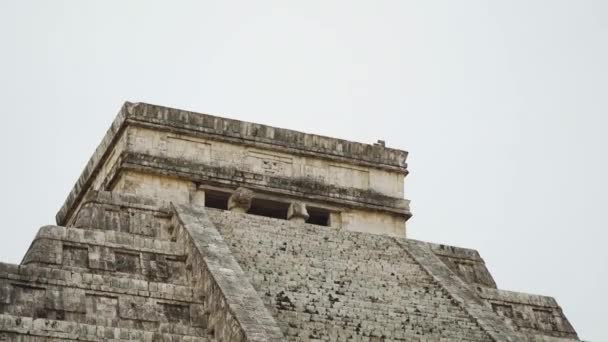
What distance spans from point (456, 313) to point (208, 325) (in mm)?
3824

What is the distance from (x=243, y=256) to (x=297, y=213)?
3.08m

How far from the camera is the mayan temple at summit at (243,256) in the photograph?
53.5 feet

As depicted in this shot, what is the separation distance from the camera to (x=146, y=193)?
20.9 m

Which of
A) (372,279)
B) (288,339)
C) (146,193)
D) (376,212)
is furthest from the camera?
(376,212)

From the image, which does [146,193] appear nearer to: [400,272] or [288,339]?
[400,272]

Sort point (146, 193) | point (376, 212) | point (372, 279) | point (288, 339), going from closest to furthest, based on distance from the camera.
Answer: point (288, 339)
point (372, 279)
point (146, 193)
point (376, 212)

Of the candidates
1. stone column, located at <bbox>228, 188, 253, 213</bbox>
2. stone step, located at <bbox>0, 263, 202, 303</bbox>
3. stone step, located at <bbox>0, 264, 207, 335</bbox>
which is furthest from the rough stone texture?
stone step, located at <bbox>0, 264, 207, 335</bbox>

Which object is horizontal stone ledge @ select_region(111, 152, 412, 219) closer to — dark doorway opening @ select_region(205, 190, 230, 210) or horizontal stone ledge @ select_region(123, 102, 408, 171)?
dark doorway opening @ select_region(205, 190, 230, 210)

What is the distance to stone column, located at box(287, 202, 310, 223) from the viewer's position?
21.7 meters

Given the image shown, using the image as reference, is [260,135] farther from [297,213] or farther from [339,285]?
[339,285]

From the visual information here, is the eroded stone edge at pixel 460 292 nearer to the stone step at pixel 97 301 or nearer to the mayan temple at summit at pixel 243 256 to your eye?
the mayan temple at summit at pixel 243 256

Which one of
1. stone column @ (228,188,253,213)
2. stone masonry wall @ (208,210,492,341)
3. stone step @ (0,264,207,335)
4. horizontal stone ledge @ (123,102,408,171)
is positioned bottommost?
stone step @ (0,264,207,335)

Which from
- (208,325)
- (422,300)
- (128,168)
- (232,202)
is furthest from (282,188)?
(208,325)

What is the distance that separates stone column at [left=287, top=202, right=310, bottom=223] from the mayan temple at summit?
0.09ft
